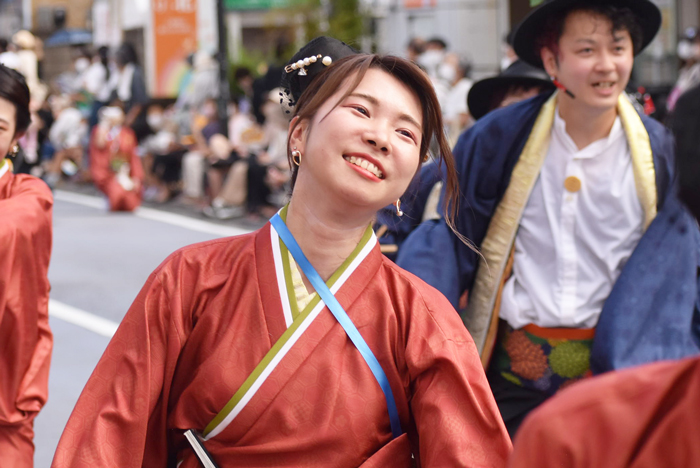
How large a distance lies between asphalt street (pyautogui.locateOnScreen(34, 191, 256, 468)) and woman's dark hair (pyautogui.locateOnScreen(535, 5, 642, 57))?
2981mm

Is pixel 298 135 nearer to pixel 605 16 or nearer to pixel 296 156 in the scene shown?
pixel 296 156

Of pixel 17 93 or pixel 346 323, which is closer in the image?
pixel 346 323

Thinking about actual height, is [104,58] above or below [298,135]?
above

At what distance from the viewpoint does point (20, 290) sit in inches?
111

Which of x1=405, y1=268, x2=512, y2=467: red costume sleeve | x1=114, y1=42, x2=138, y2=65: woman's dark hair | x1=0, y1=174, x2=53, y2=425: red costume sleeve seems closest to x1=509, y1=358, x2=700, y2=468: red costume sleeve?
x1=405, y1=268, x2=512, y2=467: red costume sleeve

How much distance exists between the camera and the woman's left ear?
2.16 metres

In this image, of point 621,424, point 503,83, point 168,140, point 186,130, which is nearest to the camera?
point 621,424

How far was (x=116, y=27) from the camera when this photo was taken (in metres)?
20.6

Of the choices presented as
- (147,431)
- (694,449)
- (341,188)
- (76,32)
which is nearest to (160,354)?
(147,431)

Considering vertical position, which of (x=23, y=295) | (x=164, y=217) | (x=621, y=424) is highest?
(x=621, y=424)

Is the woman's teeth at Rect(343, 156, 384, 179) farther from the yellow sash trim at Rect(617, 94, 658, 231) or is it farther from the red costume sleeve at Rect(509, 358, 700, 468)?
the yellow sash trim at Rect(617, 94, 658, 231)

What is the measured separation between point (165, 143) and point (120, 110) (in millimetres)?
749

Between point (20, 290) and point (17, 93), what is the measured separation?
24.7 inches

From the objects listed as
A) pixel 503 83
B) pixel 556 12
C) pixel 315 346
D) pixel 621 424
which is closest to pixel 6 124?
pixel 315 346
